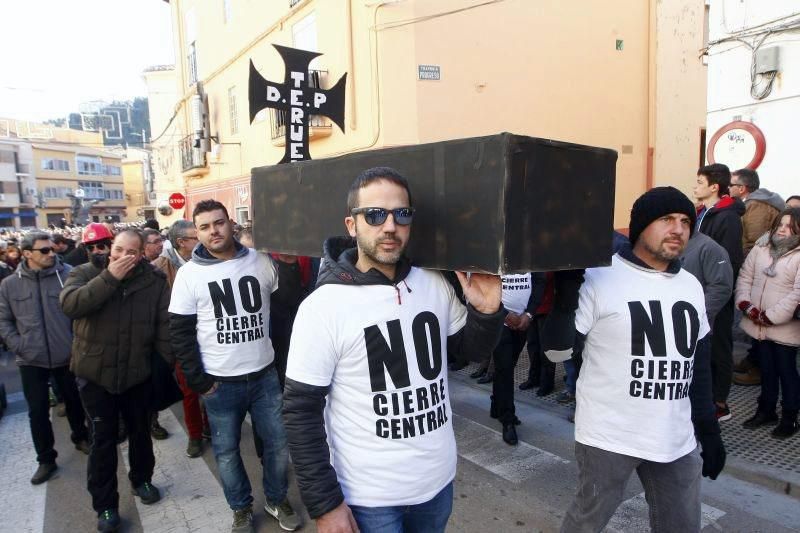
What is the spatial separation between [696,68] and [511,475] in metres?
13.9

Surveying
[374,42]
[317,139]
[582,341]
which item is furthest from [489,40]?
[582,341]

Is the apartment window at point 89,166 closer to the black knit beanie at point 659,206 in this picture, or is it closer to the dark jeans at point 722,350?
the dark jeans at point 722,350

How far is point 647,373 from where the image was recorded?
7.77ft

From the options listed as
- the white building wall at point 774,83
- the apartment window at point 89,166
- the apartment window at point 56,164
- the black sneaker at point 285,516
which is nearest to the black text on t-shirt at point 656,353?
the black sneaker at point 285,516

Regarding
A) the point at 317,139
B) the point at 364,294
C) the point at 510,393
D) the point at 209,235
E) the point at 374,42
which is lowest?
the point at 510,393

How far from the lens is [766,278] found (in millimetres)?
4504

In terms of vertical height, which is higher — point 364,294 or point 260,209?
point 260,209

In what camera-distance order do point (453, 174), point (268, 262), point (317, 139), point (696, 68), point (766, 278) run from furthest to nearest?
point (696, 68)
point (317, 139)
point (766, 278)
point (268, 262)
point (453, 174)

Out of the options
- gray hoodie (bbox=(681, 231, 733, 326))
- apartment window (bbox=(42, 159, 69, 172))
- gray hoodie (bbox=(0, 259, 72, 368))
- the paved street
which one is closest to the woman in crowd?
gray hoodie (bbox=(681, 231, 733, 326))

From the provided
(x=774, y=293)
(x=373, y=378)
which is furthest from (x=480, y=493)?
(x=774, y=293)

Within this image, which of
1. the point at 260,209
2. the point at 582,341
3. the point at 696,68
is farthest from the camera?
the point at 696,68

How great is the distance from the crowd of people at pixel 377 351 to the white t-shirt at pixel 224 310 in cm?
1

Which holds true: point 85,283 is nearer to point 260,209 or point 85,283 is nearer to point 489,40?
point 260,209

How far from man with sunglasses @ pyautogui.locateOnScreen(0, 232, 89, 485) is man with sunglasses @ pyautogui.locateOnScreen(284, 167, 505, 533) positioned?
139 inches
